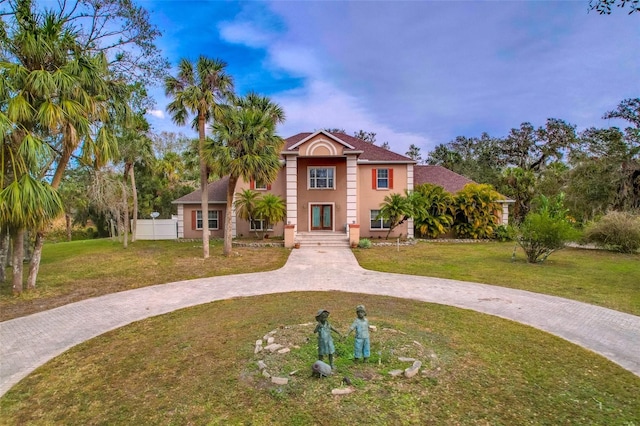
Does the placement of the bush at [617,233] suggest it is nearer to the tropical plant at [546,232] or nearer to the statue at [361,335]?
the tropical plant at [546,232]

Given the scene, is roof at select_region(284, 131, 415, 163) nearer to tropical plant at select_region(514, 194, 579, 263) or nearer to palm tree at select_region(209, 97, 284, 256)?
palm tree at select_region(209, 97, 284, 256)

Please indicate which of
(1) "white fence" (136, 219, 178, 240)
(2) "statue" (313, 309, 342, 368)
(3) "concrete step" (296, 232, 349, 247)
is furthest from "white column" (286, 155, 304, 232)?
(2) "statue" (313, 309, 342, 368)

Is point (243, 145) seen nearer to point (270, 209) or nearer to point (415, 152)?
point (270, 209)

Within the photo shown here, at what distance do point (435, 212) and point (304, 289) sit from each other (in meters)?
15.1

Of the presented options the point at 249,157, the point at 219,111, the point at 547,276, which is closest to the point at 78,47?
the point at 219,111

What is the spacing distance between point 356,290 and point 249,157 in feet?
26.8

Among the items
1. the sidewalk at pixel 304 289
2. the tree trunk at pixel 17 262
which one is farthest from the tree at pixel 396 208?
the tree trunk at pixel 17 262

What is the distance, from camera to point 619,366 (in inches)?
212

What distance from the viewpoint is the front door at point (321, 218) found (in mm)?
23688

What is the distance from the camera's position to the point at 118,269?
13.9 m

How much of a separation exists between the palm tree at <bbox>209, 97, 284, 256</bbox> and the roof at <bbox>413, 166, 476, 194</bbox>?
14011mm

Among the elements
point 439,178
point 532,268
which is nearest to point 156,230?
point 439,178

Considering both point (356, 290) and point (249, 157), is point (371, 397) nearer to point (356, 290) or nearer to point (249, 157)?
point (356, 290)

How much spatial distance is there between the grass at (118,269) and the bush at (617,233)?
56.8 ft
